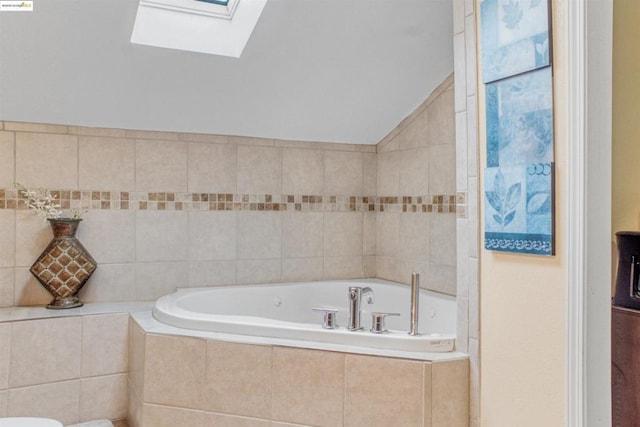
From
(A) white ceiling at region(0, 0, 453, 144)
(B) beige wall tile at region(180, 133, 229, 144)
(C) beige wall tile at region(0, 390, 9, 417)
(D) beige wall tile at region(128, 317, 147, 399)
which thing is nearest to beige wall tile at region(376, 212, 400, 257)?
(A) white ceiling at region(0, 0, 453, 144)

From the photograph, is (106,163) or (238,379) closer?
(238,379)

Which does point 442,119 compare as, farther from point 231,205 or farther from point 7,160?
point 7,160

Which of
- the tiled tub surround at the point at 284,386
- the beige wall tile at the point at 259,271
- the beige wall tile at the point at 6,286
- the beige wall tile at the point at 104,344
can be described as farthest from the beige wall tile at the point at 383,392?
the beige wall tile at the point at 6,286

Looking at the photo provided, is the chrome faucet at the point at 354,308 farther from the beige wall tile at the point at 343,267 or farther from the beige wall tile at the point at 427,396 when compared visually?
the beige wall tile at the point at 343,267

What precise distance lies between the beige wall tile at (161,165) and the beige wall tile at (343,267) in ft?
3.70

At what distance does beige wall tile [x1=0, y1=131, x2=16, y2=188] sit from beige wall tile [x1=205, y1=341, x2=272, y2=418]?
1.56 m

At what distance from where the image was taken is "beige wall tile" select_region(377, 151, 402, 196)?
3369mm

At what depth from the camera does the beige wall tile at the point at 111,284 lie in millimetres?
2818

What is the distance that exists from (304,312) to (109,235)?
1.30 metres

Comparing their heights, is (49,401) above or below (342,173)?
below

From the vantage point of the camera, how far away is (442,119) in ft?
9.70

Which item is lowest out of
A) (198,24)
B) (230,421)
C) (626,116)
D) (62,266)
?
(230,421)

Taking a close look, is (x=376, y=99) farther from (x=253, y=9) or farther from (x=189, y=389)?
(x=189, y=389)

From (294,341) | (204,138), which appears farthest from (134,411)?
(204,138)
